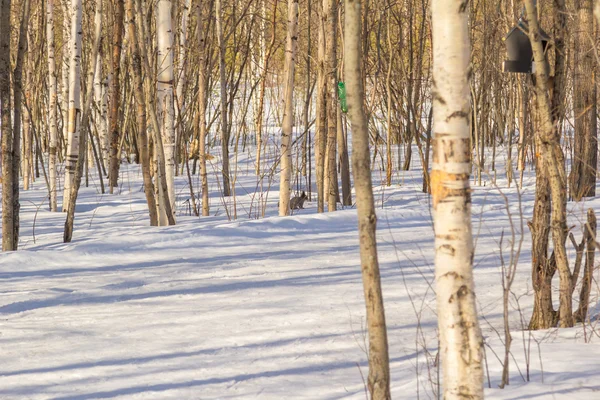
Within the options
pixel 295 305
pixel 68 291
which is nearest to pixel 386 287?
pixel 295 305

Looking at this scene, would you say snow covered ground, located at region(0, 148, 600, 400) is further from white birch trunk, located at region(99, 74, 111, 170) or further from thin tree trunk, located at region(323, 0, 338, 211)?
white birch trunk, located at region(99, 74, 111, 170)

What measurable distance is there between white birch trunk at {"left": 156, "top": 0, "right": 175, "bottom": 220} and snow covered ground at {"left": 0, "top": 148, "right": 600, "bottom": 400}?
3.08 feet

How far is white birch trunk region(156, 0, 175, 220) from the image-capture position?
809 cm

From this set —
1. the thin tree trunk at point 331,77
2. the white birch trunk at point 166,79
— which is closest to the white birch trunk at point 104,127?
the white birch trunk at point 166,79

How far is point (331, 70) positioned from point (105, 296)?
4.33m

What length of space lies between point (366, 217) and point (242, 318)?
82.5 inches

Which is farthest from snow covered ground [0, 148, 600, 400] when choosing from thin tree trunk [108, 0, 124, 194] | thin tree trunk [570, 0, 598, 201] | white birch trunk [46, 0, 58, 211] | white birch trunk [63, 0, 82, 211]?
white birch trunk [46, 0, 58, 211]

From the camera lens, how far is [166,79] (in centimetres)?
827

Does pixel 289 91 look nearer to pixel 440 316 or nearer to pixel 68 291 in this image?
pixel 68 291

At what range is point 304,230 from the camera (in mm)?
7727

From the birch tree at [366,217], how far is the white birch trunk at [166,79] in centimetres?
547

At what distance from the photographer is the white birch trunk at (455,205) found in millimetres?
2432

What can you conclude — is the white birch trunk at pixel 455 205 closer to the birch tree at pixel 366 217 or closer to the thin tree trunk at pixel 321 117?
the birch tree at pixel 366 217

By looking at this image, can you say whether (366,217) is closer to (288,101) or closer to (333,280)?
(333,280)
